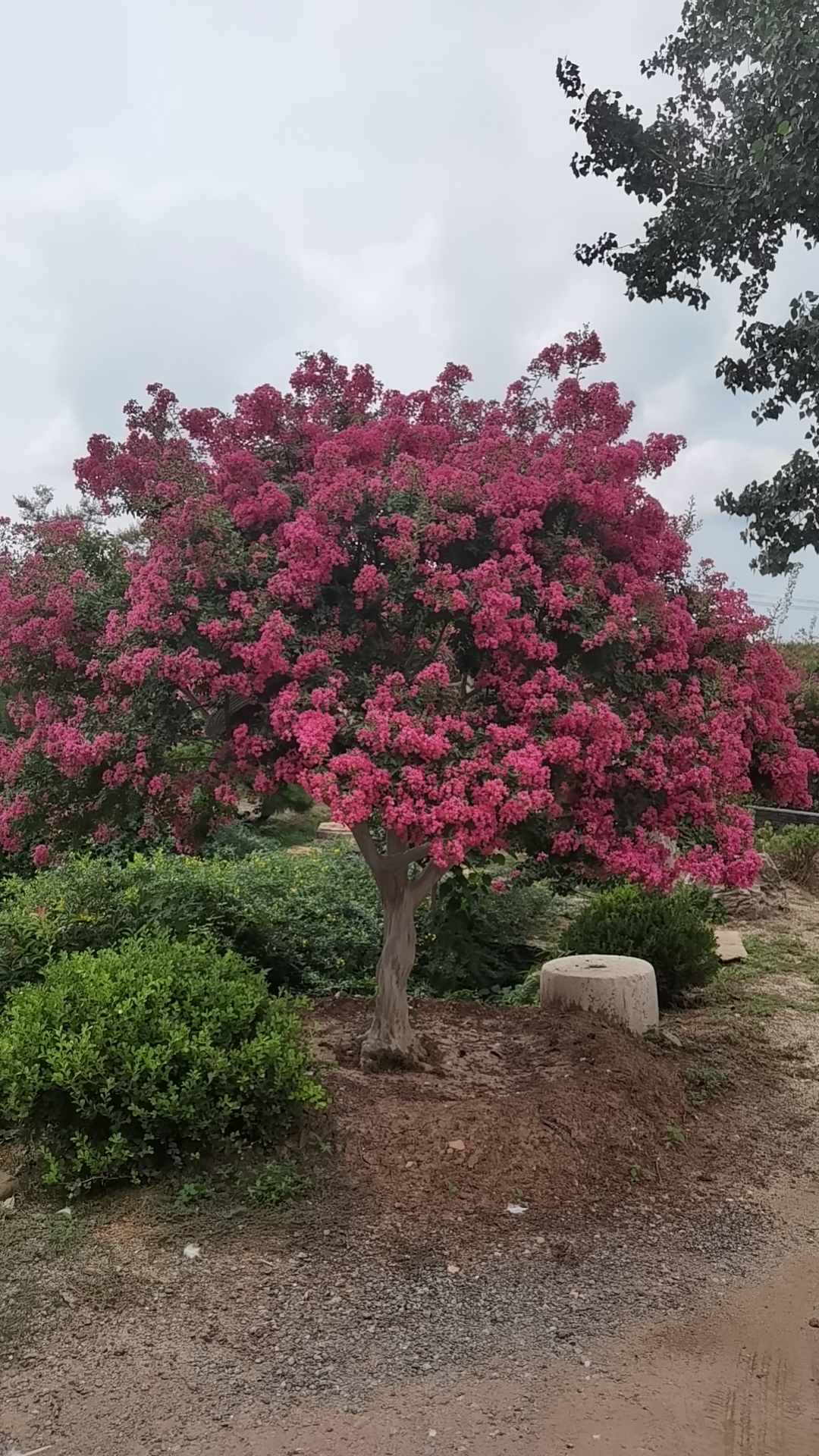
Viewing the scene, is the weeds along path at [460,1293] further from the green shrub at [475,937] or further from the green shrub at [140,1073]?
the green shrub at [475,937]

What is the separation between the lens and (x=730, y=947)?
786 cm

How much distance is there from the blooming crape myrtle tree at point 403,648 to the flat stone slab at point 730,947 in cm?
301

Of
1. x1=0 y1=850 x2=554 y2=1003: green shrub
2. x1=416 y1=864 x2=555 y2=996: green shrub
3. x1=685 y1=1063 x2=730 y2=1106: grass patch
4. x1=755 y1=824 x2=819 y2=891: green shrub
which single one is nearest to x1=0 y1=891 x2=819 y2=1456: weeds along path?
x1=685 y1=1063 x2=730 y2=1106: grass patch

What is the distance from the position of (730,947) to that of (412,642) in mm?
4742

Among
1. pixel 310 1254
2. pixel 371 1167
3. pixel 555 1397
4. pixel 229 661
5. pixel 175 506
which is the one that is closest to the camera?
pixel 555 1397

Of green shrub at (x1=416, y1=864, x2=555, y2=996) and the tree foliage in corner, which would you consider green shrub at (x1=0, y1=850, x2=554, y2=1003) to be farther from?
the tree foliage in corner

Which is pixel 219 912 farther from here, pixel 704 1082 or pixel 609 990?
pixel 704 1082

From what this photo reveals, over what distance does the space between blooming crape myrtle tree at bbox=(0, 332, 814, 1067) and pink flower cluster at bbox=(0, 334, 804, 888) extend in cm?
1

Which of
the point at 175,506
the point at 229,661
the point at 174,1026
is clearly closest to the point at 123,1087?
the point at 174,1026

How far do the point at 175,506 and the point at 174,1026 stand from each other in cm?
217

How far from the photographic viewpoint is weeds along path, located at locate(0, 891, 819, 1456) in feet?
8.43

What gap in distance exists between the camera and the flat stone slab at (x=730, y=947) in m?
7.73

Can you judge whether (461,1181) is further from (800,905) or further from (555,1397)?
(800,905)

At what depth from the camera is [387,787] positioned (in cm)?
375
